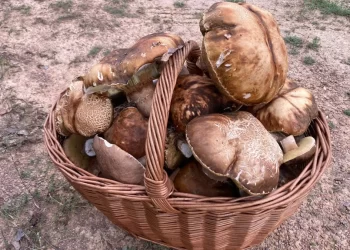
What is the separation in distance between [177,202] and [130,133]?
0.33 m

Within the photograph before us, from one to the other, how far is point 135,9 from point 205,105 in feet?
8.49

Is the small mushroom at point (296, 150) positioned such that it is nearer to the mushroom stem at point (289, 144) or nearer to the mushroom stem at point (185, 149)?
the mushroom stem at point (289, 144)

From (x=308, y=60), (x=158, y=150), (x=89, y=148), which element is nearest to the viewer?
(x=158, y=150)

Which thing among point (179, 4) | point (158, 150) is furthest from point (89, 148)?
point (179, 4)

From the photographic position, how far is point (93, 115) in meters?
1.41

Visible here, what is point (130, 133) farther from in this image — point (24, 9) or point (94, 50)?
point (24, 9)

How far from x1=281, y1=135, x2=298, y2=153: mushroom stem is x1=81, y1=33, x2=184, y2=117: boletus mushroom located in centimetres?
52

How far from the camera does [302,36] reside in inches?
129

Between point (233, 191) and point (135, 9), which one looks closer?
point (233, 191)

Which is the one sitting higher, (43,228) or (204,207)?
(204,207)

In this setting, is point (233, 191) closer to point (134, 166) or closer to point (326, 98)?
point (134, 166)

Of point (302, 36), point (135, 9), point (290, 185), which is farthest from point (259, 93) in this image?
point (135, 9)

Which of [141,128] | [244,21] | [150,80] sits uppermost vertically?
[244,21]

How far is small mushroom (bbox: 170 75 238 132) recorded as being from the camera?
4.42ft
